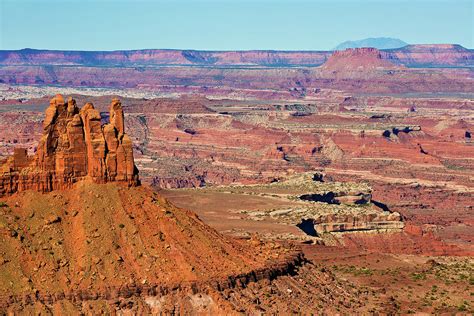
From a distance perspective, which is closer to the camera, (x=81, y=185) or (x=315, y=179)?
(x=81, y=185)

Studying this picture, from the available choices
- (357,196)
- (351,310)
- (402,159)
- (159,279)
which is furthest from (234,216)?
(402,159)

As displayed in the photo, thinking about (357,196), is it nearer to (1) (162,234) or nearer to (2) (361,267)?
(2) (361,267)

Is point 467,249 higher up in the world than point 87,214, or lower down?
lower down

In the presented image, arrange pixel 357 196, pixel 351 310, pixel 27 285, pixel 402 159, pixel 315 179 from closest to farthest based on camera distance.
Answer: pixel 27 285 < pixel 351 310 < pixel 357 196 < pixel 315 179 < pixel 402 159

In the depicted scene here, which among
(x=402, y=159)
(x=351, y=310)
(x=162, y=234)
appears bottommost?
(x=402, y=159)

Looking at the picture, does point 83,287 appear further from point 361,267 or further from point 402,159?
point 402,159

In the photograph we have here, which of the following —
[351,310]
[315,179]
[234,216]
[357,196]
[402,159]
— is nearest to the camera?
[351,310]

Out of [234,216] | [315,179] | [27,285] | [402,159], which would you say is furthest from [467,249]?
[402,159]
